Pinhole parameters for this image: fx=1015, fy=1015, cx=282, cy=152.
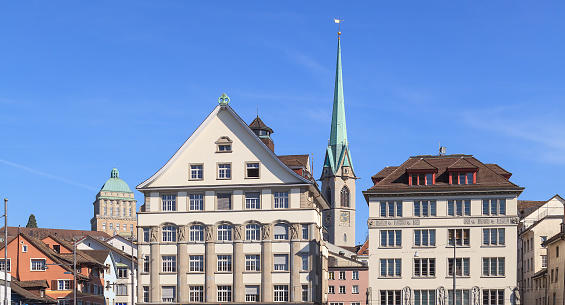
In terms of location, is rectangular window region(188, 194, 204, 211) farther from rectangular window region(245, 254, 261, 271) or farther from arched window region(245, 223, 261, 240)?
rectangular window region(245, 254, 261, 271)

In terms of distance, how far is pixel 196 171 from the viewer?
101562mm

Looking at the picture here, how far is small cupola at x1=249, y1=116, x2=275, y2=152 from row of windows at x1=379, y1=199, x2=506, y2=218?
53.3ft

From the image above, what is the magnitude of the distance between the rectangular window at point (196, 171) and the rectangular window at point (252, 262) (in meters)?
9.50

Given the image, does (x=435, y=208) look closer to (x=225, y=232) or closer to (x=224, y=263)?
(x=225, y=232)

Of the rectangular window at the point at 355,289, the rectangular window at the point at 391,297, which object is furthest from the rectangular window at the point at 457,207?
the rectangular window at the point at 355,289

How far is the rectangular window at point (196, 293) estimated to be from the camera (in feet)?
326

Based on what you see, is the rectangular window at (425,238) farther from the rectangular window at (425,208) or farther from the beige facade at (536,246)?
the beige facade at (536,246)

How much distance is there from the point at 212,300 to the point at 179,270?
4.45 metres

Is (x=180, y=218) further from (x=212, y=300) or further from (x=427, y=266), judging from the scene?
(x=427, y=266)

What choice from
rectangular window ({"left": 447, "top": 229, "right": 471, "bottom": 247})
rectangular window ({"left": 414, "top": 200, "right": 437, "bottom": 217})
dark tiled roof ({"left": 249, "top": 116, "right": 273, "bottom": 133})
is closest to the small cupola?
dark tiled roof ({"left": 249, "top": 116, "right": 273, "bottom": 133})

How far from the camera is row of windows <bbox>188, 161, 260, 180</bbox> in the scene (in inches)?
3957

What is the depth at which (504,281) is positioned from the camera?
98750 millimetres

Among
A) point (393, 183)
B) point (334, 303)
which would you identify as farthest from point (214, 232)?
point (334, 303)

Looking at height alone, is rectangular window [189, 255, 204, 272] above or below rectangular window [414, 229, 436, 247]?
below
